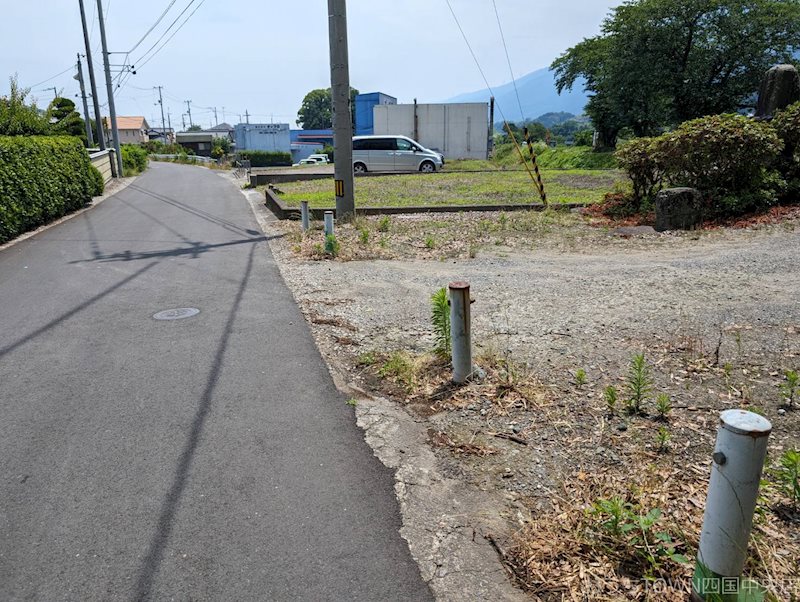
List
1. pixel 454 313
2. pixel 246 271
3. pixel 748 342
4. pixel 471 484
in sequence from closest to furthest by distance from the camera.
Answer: pixel 471 484 < pixel 454 313 < pixel 748 342 < pixel 246 271

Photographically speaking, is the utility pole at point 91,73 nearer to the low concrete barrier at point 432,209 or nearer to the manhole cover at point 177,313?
the low concrete barrier at point 432,209

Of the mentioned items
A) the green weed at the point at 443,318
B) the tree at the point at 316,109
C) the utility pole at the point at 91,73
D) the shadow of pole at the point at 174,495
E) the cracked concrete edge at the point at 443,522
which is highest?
the tree at the point at 316,109

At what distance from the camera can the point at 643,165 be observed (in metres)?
12.0

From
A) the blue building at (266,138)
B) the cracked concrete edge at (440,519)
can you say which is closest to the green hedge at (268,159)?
the blue building at (266,138)

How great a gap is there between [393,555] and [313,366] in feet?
8.07

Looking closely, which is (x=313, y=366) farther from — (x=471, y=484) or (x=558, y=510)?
(x=558, y=510)

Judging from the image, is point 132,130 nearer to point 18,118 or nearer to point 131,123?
point 131,123

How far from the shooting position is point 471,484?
3203 millimetres

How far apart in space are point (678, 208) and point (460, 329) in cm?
802

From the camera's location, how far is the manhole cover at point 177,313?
20.7ft

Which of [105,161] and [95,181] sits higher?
[105,161]

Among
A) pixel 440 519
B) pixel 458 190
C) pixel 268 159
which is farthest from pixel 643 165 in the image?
pixel 268 159

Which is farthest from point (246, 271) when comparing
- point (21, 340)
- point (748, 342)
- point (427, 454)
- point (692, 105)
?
point (692, 105)

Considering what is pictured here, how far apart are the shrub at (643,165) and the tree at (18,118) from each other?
15.8m
